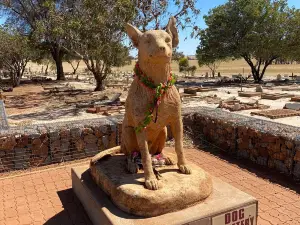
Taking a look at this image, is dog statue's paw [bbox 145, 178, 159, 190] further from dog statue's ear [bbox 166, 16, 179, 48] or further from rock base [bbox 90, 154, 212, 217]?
dog statue's ear [bbox 166, 16, 179, 48]

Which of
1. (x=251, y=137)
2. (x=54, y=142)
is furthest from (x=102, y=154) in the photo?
(x=251, y=137)

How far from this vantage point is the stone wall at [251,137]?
213 inches

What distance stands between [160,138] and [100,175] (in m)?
0.93

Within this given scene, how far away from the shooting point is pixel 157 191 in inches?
130

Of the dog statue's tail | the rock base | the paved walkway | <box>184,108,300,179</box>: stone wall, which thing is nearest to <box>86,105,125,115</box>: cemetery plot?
<box>184,108,300,179</box>: stone wall

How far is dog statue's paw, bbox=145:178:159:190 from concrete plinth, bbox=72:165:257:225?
31 centimetres

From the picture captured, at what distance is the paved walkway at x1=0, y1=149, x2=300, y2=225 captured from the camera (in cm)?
423

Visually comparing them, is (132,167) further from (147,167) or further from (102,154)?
(102,154)

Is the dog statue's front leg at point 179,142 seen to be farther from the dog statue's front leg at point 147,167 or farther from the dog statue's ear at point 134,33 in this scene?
the dog statue's ear at point 134,33

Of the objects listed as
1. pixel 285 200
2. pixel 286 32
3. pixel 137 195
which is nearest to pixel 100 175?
pixel 137 195

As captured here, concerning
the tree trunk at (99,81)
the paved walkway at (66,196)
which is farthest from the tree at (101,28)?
the paved walkway at (66,196)

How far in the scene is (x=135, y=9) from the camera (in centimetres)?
1416

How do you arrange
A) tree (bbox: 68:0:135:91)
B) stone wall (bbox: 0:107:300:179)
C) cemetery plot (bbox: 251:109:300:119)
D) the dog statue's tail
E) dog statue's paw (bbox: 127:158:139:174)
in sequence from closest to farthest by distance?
1. dog statue's paw (bbox: 127:158:139:174)
2. the dog statue's tail
3. stone wall (bbox: 0:107:300:179)
4. cemetery plot (bbox: 251:109:300:119)
5. tree (bbox: 68:0:135:91)

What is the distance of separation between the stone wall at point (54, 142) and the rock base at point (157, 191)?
9.01 ft
